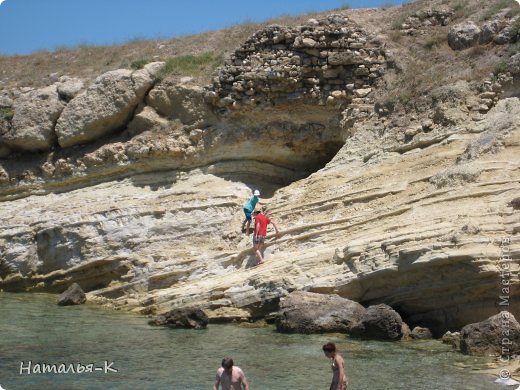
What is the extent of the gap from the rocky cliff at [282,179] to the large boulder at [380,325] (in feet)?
2.92

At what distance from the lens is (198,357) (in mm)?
15016

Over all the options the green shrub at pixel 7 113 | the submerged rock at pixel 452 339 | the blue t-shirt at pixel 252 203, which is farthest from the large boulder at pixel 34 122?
the submerged rock at pixel 452 339

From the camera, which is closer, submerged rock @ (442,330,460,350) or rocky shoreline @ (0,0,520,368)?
submerged rock @ (442,330,460,350)

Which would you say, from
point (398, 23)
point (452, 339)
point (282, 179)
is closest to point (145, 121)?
point (282, 179)

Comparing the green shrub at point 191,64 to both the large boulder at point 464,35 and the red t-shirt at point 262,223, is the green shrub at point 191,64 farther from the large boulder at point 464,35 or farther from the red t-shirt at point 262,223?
the large boulder at point 464,35

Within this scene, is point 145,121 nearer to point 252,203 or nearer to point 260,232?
point 252,203

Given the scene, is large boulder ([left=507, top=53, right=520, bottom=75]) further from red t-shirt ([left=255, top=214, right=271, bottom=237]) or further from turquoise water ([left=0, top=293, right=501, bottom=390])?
turquoise water ([left=0, top=293, right=501, bottom=390])

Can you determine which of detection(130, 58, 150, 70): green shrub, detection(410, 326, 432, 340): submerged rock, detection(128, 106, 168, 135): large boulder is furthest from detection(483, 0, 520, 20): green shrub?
detection(410, 326, 432, 340): submerged rock

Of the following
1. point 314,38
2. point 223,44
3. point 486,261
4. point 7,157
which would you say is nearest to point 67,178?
point 7,157

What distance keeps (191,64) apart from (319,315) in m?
11.0

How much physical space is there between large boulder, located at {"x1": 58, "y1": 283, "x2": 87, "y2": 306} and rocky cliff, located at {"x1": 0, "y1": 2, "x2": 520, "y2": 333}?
0.59 m

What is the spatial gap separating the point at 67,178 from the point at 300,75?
7.61 metres

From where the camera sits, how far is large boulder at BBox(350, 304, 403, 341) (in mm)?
16062

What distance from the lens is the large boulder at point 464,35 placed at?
23000 mm
